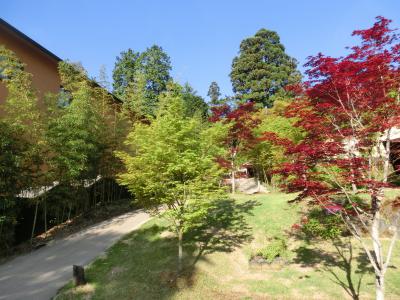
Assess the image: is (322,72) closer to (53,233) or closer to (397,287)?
(397,287)

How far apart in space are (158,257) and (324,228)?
4.76 meters

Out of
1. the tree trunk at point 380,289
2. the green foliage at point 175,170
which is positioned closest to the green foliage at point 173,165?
the green foliage at point 175,170

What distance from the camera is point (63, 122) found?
1002 cm

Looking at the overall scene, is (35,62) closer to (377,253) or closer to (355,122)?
(355,122)

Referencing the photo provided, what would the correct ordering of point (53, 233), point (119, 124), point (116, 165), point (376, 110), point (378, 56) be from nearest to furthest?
point (378, 56) → point (376, 110) → point (53, 233) → point (116, 165) → point (119, 124)

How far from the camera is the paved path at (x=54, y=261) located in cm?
677

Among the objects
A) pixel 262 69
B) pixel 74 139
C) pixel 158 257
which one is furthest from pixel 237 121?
pixel 262 69

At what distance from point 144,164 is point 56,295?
3223mm

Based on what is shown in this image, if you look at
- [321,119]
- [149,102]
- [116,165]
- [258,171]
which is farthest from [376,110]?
[149,102]

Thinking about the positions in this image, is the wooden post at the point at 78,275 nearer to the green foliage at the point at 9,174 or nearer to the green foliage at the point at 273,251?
the green foliage at the point at 9,174

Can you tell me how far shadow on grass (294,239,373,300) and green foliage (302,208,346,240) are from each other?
0.28m

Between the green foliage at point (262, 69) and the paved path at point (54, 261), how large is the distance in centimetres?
2455

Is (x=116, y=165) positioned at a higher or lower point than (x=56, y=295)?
higher

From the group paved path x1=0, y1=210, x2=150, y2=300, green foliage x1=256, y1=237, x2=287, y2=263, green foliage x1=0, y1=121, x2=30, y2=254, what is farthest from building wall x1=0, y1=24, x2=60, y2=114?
green foliage x1=256, y1=237, x2=287, y2=263
